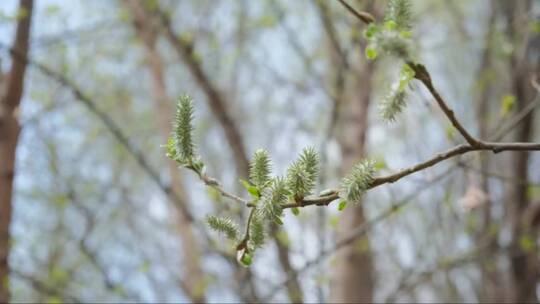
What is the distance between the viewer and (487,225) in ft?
11.7

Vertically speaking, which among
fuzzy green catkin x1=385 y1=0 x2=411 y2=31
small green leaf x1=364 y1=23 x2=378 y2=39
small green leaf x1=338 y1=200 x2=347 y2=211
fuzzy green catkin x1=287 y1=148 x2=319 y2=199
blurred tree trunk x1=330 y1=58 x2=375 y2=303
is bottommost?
small green leaf x1=338 y1=200 x2=347 y2=211

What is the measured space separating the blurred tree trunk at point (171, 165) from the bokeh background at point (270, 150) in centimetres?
1

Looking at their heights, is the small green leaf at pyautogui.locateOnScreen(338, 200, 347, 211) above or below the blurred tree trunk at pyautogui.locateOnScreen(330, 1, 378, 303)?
below

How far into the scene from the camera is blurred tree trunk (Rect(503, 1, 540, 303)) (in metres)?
2.91

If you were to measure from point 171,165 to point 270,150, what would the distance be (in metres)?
1.48

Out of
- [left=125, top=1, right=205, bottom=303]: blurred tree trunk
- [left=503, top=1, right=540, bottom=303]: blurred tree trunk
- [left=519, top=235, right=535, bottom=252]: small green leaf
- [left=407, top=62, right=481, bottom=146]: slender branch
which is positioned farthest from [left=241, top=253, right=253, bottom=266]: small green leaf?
[left=503, top=1, right=540, bottom=303]: blurred tree trunk

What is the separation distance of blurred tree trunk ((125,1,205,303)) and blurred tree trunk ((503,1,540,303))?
1.49 meters

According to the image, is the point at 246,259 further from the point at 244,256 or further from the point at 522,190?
the point at 522,190

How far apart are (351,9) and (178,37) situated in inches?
94.5

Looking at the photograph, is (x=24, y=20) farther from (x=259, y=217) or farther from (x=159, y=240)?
(x=159, y=240)

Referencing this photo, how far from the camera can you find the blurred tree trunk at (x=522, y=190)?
2.91m

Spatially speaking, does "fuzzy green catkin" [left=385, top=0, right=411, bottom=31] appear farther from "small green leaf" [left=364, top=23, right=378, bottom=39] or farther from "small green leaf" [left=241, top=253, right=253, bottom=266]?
"small green leaf" [left=241, top=253, right=253, bottom=266]

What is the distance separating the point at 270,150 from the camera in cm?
211

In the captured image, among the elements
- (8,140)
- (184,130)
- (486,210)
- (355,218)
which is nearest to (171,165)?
(355,218)
